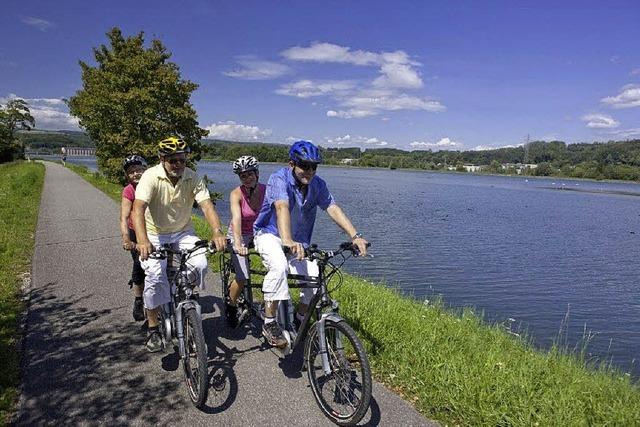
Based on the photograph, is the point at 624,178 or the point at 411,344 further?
the point at 624,178

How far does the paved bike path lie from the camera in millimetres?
3613

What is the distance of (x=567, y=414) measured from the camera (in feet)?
11.7

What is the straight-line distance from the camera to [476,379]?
13.2ft

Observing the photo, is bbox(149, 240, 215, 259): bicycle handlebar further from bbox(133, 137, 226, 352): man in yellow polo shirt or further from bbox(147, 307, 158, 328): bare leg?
bbox(147, 307, 158, 328): bare leg

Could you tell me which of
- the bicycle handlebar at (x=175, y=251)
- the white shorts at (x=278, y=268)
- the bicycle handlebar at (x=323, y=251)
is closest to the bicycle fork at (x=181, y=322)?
the bicycle handlebar at (x=175, y=251)

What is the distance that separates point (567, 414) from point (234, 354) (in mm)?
3176

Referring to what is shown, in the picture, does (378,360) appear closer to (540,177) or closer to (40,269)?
(40,269)

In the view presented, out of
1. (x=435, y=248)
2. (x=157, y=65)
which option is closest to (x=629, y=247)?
(x=435, y=248)

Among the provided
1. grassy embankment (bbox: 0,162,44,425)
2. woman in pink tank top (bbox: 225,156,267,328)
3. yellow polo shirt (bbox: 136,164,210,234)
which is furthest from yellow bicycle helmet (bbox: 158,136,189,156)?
grassy embankment (bbox: 0,162,44,425)

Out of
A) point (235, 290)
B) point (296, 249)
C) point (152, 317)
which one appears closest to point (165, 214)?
point (152, 317)

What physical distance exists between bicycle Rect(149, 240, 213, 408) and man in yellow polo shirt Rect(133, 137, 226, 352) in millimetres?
114

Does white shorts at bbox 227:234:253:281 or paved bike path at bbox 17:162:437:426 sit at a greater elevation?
white shorts at bbox 227:234:253:281

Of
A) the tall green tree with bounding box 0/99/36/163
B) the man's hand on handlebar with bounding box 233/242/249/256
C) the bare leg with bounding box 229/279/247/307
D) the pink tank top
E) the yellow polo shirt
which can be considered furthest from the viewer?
the tall green tree with bounding box 0/99/36/163

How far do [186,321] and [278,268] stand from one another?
93 cm
